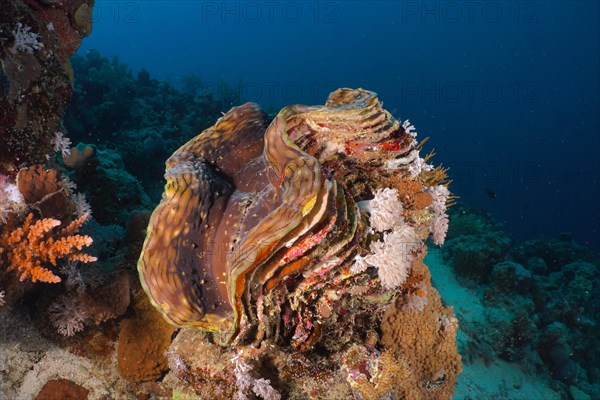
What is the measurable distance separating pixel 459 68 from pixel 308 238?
110 meters

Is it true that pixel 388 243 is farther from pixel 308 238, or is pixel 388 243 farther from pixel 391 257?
pixel 308 238

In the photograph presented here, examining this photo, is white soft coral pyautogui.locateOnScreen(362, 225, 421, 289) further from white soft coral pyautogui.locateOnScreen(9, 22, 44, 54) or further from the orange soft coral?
white soft coral pyautogui.locateOnScreen(9, 22, 44, 54)

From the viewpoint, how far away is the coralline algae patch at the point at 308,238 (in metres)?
1.92

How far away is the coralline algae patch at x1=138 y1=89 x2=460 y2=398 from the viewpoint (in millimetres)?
1925

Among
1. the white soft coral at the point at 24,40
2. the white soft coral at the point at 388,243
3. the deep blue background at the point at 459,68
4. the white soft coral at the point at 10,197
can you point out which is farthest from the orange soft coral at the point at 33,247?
the deep blue background at the point at 459,68

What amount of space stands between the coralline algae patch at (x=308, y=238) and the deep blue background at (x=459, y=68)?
49209mm

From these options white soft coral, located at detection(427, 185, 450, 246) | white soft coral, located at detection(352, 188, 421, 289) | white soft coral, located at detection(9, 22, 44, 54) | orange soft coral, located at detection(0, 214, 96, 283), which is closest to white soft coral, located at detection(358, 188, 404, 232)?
white soft coral, located at detection(352, 188, 421, 289)

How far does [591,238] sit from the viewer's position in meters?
45.1

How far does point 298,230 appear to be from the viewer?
1812mm

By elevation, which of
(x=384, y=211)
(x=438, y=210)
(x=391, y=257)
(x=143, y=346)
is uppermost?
(x=438, y=210)

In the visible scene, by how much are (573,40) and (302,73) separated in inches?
2886

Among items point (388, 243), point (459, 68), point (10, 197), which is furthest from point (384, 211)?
point (459, 68)

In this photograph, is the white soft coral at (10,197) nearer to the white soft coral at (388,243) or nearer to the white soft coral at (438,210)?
the white soft coral at (388,243)

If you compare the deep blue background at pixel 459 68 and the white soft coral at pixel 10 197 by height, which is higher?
the deep blue background at pixel 459 68
